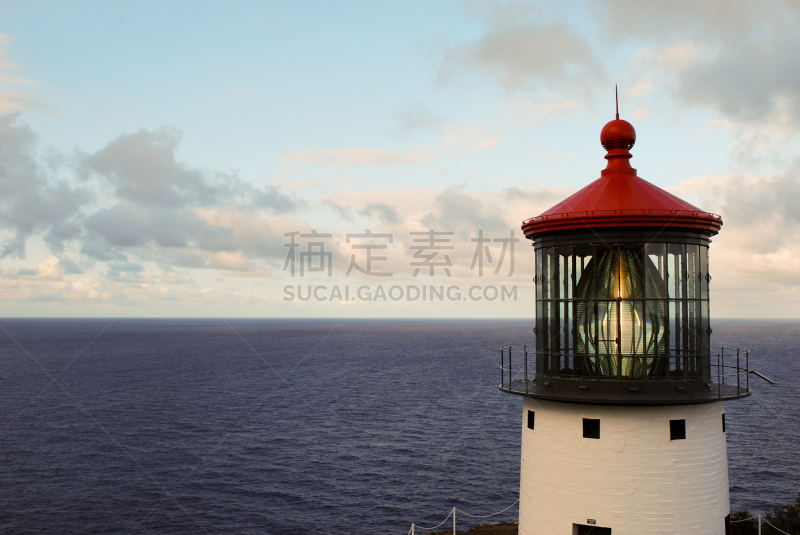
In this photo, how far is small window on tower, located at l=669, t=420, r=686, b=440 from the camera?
10220mm

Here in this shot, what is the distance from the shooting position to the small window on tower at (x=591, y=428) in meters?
10.4

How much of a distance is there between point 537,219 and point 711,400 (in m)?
4.19

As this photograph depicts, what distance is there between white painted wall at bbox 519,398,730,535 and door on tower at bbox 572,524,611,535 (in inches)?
3.5

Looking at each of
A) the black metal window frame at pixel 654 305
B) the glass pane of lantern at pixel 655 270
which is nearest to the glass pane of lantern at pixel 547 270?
the black metal window frame at pixel 654 305

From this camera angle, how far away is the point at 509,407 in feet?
209

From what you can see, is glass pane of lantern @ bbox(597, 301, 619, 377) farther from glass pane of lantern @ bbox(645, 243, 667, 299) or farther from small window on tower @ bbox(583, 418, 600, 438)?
small window on tower @ bbox(583, 418, 600, 438)

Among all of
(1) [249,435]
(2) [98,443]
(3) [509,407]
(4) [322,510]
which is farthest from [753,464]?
(2) [98,443]

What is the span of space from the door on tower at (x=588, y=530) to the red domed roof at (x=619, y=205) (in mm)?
5095

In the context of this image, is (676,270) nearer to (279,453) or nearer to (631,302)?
(631,302)

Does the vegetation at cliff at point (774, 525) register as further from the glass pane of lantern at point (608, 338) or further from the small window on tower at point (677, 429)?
the glass pane of lantern at point (608, 338)

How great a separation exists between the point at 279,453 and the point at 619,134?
41.0 metres

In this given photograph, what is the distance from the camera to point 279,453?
153 feet

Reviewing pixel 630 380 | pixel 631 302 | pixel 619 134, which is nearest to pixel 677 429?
pixel 630 380

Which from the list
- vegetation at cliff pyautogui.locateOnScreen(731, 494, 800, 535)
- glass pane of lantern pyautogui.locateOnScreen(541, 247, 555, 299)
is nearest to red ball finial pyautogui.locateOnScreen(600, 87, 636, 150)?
glass pane of lantern pyautogui.locateOnScreen(541, 247, 555, 299)
